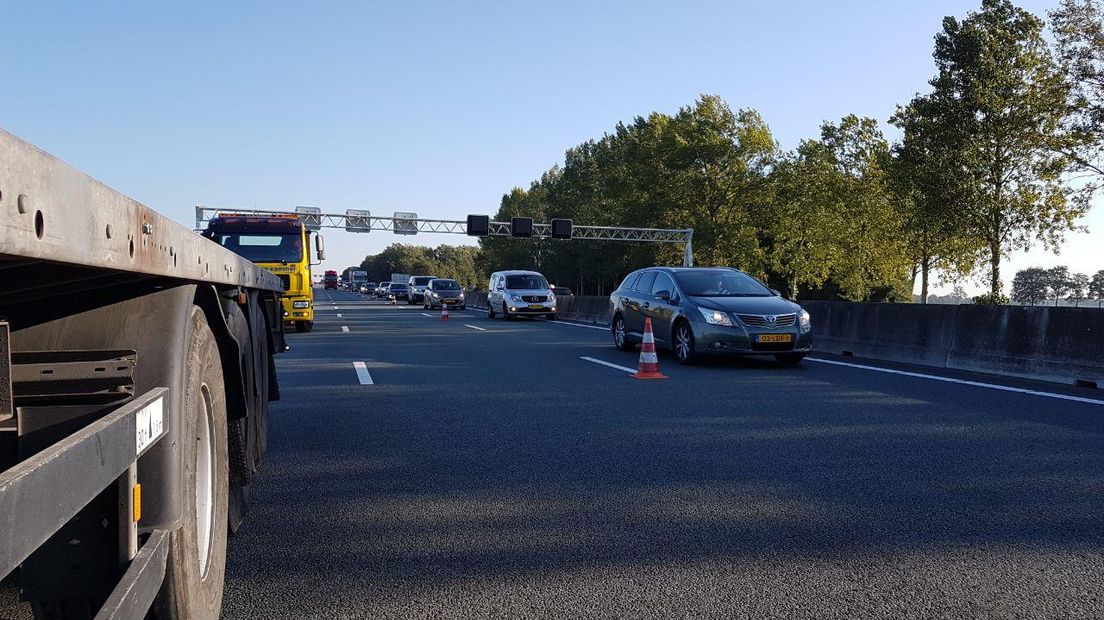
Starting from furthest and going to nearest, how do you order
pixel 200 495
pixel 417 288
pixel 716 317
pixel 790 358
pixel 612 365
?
1. pixel 417 288
2. pixel 790 358
3. pixel 612 365
4. pixel 716 317
5. pixel 200 495

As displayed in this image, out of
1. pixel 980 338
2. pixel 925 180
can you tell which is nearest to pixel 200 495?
pixel 980 338

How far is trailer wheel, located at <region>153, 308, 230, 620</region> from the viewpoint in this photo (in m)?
2.37

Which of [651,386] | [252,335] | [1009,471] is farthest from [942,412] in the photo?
[252,335]

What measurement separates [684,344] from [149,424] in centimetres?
1113

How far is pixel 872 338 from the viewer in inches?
568

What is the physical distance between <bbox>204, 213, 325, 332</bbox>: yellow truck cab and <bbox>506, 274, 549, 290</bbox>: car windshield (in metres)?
11.3

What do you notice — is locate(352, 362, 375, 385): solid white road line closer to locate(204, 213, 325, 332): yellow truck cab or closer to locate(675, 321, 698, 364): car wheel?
locate(675, 321, 698, 364): car wheel

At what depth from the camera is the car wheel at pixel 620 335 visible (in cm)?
1522

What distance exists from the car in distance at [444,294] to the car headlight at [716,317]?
30.4m

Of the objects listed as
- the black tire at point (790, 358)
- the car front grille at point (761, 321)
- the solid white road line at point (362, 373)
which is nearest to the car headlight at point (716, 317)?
the car front grille at point (761, 321)

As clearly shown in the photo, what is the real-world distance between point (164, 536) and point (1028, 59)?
5007 centimetres

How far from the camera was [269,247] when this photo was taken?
20062 millimetres

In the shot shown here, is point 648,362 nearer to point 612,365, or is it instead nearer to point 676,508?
point 612,365

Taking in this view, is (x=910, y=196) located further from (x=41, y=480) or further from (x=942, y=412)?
(x=41, y=480)
